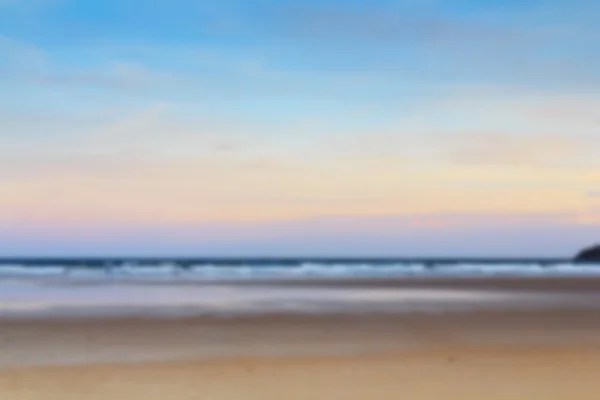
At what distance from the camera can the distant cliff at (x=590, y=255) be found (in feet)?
242

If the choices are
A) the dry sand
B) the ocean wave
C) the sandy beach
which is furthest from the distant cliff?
the dry sand

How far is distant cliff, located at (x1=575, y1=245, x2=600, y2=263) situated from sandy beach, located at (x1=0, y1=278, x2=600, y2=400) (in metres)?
61.0

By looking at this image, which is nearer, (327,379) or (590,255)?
(327,379)

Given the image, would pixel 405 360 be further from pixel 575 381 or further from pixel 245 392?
pixel 245 392

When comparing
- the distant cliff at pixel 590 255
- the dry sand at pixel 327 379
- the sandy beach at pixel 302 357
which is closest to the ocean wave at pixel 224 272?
the sandy beach at pixel 302 357

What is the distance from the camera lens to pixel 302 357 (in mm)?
10016

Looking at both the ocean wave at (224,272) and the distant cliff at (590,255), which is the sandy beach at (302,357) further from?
the distant cliff at (590,255)

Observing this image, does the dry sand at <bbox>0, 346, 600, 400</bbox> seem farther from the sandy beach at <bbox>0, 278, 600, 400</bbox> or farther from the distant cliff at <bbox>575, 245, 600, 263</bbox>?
the distant cliff at <bbox>575, 245, 600, 263</bbox>

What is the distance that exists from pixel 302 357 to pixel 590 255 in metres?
69.2

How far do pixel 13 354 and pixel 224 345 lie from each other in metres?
2.62

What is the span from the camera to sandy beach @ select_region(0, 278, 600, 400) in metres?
7.72

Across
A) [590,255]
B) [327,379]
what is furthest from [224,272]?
[590,255]

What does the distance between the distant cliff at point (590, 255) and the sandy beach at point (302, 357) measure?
61045 millimetres

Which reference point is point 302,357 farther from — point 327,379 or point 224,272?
point 224,272
